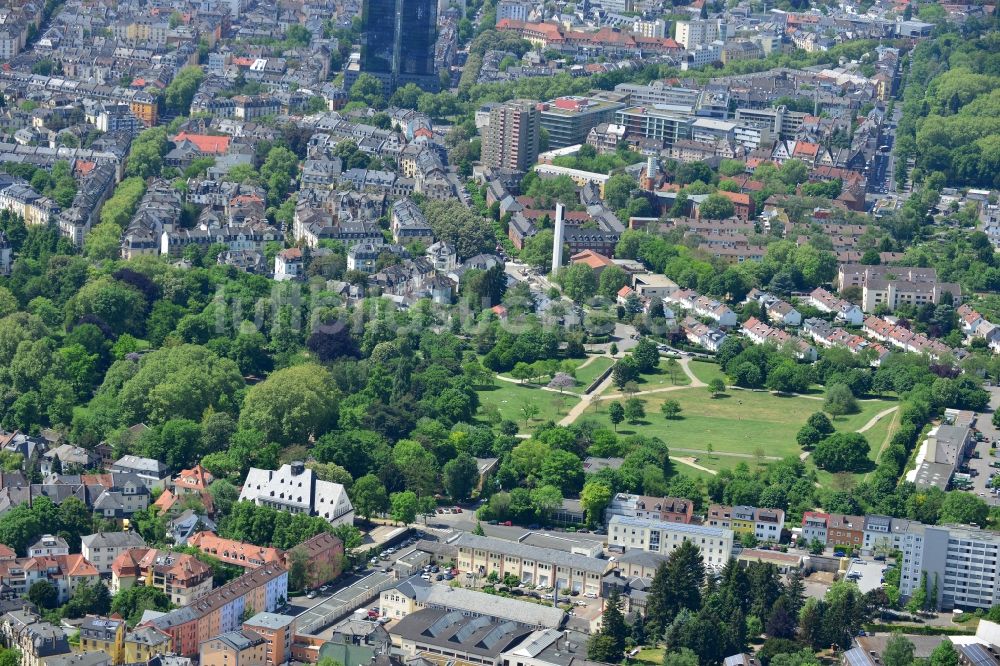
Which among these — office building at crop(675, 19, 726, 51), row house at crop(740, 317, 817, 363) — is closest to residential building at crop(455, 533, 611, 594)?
row house at crop(740, 317, 817, 363)

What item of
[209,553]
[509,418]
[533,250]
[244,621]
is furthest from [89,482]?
[533,250]

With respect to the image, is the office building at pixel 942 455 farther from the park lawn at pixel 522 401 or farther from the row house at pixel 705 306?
the row house at pixel 705 306

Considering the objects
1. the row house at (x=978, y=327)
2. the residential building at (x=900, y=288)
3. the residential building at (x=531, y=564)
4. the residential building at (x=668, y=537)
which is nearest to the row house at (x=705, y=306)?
the residential building at (x=900, y=288)

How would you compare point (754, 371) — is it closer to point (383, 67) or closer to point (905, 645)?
point (905, 645)

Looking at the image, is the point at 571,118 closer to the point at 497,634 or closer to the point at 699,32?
the point at 699,32

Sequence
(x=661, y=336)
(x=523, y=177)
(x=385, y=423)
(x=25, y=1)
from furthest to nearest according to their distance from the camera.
Result: (x=25, y=1) < (x=523, y=177) < (x=661, y=336) < (x=385, y=423)

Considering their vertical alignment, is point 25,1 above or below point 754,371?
above

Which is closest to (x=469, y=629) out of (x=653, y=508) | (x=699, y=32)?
(x=653, y=508)
